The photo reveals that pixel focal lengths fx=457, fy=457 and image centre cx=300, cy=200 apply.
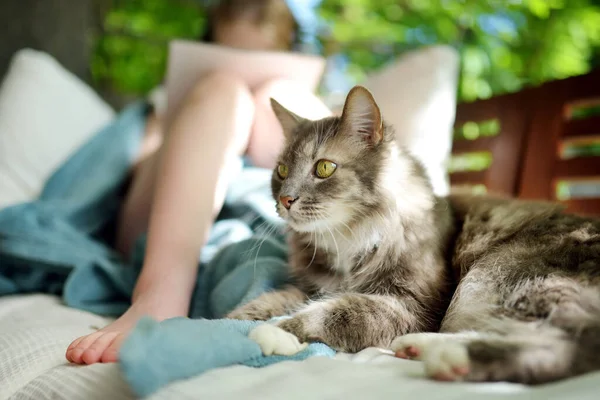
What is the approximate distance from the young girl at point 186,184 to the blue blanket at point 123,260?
0.22 feet

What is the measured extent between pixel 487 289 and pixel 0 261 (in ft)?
4.01

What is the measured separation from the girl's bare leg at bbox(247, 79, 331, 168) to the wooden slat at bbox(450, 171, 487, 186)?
0.75m

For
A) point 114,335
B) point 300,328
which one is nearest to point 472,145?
point 300,328

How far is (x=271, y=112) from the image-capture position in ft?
4.47

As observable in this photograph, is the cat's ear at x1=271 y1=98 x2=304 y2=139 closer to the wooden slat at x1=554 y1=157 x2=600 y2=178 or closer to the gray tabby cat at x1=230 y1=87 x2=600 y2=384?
the gray tabby cat at x1=230 y1=87 x2=600 y2=384

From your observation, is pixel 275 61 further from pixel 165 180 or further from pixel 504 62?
pixel 504 62

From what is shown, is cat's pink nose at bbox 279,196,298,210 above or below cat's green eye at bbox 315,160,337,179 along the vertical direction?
below

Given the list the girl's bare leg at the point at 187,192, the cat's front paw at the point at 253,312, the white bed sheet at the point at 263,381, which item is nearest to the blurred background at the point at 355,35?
the girl's bare leg at the point at 187,192

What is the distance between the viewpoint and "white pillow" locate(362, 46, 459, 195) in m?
1.54

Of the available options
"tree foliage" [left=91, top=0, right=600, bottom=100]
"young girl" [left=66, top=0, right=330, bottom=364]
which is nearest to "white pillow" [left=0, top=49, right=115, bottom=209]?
"young girl" [left=66, top=0, right=330, bottom=364]

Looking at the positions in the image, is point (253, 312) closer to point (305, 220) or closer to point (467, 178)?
point (305, 220)

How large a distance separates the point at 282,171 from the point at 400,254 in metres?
0.32

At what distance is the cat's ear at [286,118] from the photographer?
1.10 meters

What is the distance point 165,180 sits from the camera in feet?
3.71
